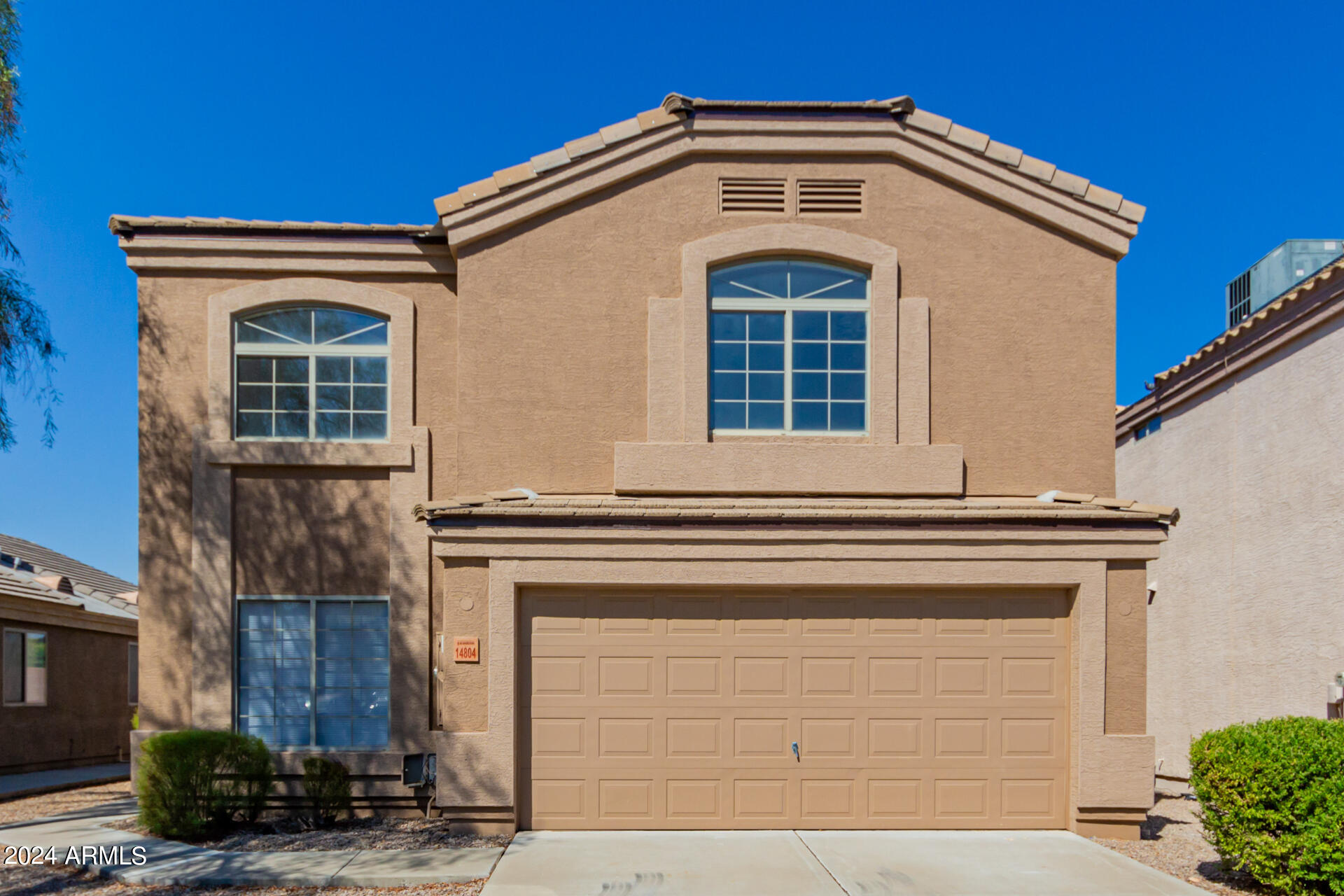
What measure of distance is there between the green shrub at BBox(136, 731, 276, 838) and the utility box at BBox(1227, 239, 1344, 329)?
15.3 meters

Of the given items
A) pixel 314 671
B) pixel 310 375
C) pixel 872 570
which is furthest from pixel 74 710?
pixel 872 570

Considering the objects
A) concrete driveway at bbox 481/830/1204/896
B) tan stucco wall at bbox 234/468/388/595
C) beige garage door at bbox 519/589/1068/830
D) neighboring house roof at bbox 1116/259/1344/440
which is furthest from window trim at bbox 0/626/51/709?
neighboring house roof at bbox 1116/259/1344/440

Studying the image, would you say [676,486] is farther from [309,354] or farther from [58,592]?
[58,592]

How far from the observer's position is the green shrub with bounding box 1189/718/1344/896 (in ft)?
24.1

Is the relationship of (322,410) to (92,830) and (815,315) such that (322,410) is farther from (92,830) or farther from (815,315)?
(815,315)

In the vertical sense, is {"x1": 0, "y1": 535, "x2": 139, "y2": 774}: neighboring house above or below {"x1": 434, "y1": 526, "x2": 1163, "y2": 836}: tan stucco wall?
below

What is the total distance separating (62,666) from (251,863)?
1031 centimetres

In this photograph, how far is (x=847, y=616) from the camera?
9594 millimetres

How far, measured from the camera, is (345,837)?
30.4 ft

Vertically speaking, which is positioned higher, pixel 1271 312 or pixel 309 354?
pixel 1271 312

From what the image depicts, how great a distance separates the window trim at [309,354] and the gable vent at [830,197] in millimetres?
4908

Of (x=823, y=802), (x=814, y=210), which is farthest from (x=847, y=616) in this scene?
(x=814, y=210)

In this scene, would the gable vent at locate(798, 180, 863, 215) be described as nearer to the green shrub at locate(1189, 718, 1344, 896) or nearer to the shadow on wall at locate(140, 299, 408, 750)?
the shadow on wall at locate(140, 299, 408, 750)

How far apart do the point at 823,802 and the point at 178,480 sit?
794cm
